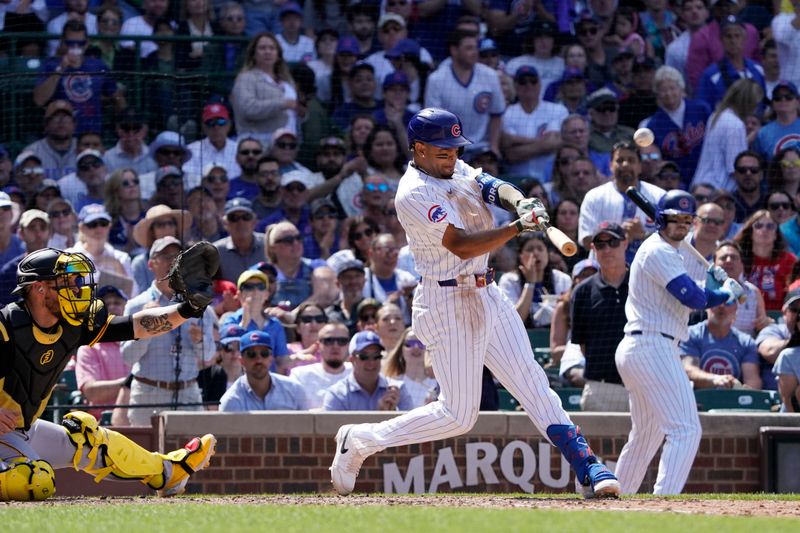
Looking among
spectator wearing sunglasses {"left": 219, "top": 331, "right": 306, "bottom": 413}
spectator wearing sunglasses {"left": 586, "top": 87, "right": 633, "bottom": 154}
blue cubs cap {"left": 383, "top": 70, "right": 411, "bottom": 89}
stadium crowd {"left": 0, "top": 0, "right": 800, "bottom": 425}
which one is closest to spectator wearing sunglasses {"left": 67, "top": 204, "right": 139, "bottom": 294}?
stadium crowd {"left": 0, "top": 0, "right": 800, "bottom": 425}

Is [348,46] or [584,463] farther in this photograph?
[348,46]

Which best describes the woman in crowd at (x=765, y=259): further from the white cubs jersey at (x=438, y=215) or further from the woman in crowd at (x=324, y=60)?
the white cubs jersey at (x=438, y=215)

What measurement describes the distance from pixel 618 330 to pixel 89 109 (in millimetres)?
4892

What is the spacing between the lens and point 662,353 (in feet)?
25.5


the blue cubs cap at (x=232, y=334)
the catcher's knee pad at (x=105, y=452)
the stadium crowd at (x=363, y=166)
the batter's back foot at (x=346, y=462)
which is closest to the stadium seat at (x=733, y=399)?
the stadium crowd at (x=363, y=166)

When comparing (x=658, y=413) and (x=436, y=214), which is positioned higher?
(x=436, y=214)

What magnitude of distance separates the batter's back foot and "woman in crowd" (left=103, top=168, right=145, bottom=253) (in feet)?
15.8

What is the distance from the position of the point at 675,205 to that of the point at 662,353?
0.84 m

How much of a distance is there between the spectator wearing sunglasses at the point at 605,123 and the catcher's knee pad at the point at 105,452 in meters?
6.82

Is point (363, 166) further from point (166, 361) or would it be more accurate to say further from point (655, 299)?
point (655, 299)

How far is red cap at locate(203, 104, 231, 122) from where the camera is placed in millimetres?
11750

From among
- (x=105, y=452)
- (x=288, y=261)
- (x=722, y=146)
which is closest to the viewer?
(x=105, y=452)

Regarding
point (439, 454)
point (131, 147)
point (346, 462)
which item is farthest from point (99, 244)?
point (346, 462)

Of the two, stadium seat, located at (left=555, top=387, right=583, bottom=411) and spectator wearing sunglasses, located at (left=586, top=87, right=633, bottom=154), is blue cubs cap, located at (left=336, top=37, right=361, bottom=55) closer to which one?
spectator wearing sunglasses, located at (left=586, top=87, right=633, bottom=154)
